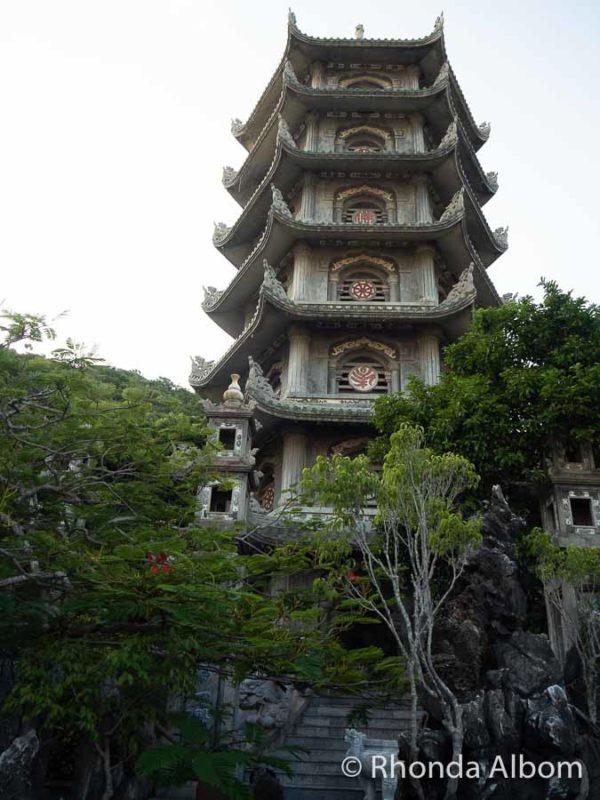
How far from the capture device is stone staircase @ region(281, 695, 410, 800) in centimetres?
954

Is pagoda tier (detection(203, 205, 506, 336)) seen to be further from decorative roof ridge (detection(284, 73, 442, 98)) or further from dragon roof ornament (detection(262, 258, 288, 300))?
decorative roof ridge (detection(284, 73, 442, 98))

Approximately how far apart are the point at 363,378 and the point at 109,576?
12277 millimetres

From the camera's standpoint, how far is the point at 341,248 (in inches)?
776

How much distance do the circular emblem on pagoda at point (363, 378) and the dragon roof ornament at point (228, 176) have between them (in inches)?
346

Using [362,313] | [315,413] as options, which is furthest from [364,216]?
[315,413]

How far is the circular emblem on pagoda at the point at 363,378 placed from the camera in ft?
59.3

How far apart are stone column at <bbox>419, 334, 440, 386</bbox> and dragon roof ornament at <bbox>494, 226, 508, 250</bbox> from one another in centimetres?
525

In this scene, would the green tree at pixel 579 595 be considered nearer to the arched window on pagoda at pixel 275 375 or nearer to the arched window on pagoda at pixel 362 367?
the arched window on pagoda at pixel 362 367

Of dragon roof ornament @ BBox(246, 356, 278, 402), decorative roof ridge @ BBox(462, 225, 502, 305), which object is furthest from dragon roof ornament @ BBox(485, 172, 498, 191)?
dragon roof ornament @ BBox(246, 356, 278, 402)

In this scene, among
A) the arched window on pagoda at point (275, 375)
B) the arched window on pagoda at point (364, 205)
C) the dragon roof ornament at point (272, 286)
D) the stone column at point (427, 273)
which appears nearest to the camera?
the dragon roof ornament at point (272, 286)

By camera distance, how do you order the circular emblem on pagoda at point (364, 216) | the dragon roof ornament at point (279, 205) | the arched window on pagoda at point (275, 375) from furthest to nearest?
the circular emblem on pagoda at point (364, 216) → the arched window on pagoda at point (275, 375) → the dragon roof ornament at point (279, 205)

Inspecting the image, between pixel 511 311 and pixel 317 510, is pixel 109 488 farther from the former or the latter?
pixel 511 311

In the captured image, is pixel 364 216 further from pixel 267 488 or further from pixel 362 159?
pixel 267 488

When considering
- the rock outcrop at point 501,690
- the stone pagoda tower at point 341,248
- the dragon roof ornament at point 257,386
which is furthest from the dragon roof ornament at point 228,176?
the rock outcrop at point 501,690
